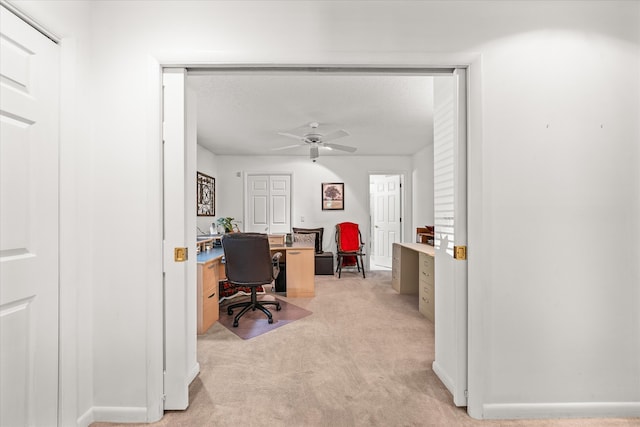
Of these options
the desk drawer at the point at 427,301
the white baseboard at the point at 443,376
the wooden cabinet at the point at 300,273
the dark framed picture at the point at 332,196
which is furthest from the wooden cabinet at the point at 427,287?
the dark framed picture at the point at 332,196

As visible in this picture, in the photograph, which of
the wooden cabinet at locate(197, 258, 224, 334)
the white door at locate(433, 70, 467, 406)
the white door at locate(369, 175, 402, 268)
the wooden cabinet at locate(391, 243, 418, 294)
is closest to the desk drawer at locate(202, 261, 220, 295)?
the wooden cabinet at locate(197, 258, 224, 334)

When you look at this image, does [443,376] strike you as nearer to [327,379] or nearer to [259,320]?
[327,379]

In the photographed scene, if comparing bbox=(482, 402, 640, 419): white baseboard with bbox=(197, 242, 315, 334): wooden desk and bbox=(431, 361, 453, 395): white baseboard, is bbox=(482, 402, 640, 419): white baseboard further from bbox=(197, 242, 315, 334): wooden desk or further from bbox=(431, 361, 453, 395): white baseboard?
bbox=(197, 242, 315, 334): wooden desk

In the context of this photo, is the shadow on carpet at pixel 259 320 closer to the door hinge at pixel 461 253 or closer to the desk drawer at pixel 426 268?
the desk drawer at pixel 426 268

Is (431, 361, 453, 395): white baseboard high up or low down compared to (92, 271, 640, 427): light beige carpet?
up

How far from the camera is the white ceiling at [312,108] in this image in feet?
8.97

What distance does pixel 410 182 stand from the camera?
19.9ft

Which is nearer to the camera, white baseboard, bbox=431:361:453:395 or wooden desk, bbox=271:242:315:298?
white baseboard, bbox=431:361:453:395

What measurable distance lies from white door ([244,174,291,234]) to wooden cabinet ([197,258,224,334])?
9.43 feet

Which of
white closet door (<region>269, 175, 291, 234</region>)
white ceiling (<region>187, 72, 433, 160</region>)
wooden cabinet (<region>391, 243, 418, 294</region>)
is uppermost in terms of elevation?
white ceiling (<region>187, 72, 433, 160</region>)

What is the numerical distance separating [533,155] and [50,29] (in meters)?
2.65

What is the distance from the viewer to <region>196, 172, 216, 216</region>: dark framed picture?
4836 mm

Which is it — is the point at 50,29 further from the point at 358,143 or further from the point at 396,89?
the point at 358,143

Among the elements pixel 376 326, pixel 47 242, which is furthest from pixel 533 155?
pixel 47 242
